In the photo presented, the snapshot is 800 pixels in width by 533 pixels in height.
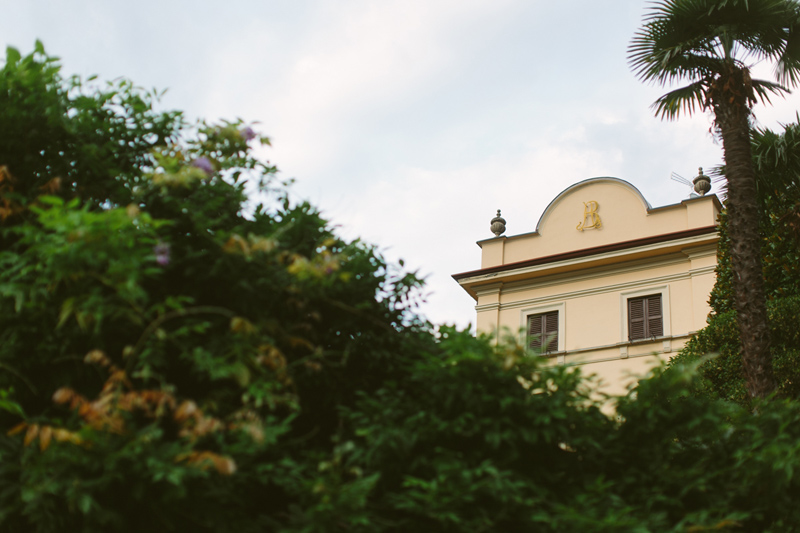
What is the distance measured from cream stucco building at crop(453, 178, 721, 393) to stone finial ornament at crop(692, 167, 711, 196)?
1152mm

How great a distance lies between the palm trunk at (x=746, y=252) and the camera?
10656mm

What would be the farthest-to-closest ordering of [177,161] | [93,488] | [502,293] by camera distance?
[502,293] → [177,161] → [93,488]

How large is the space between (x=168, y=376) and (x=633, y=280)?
1888 centimetres

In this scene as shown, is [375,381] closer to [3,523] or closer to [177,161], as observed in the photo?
[177,161]

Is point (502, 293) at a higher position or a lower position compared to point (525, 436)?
higher

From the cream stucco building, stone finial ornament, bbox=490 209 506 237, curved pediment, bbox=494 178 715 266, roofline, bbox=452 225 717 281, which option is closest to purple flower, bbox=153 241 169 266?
the cream stucco building

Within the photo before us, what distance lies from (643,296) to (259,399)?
18894 millimetres

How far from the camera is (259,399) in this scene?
4.09 metres

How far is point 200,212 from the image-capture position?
15.6 feet

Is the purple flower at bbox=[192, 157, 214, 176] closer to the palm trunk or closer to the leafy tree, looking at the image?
the palm trunk

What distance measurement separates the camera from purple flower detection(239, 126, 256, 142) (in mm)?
5332

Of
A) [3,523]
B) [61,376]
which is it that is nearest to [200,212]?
[61,376]

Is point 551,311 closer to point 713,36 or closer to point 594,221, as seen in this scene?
point 594,221

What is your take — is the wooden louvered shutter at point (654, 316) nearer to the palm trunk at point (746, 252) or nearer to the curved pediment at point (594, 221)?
the curved pediment at point (594, 221)
